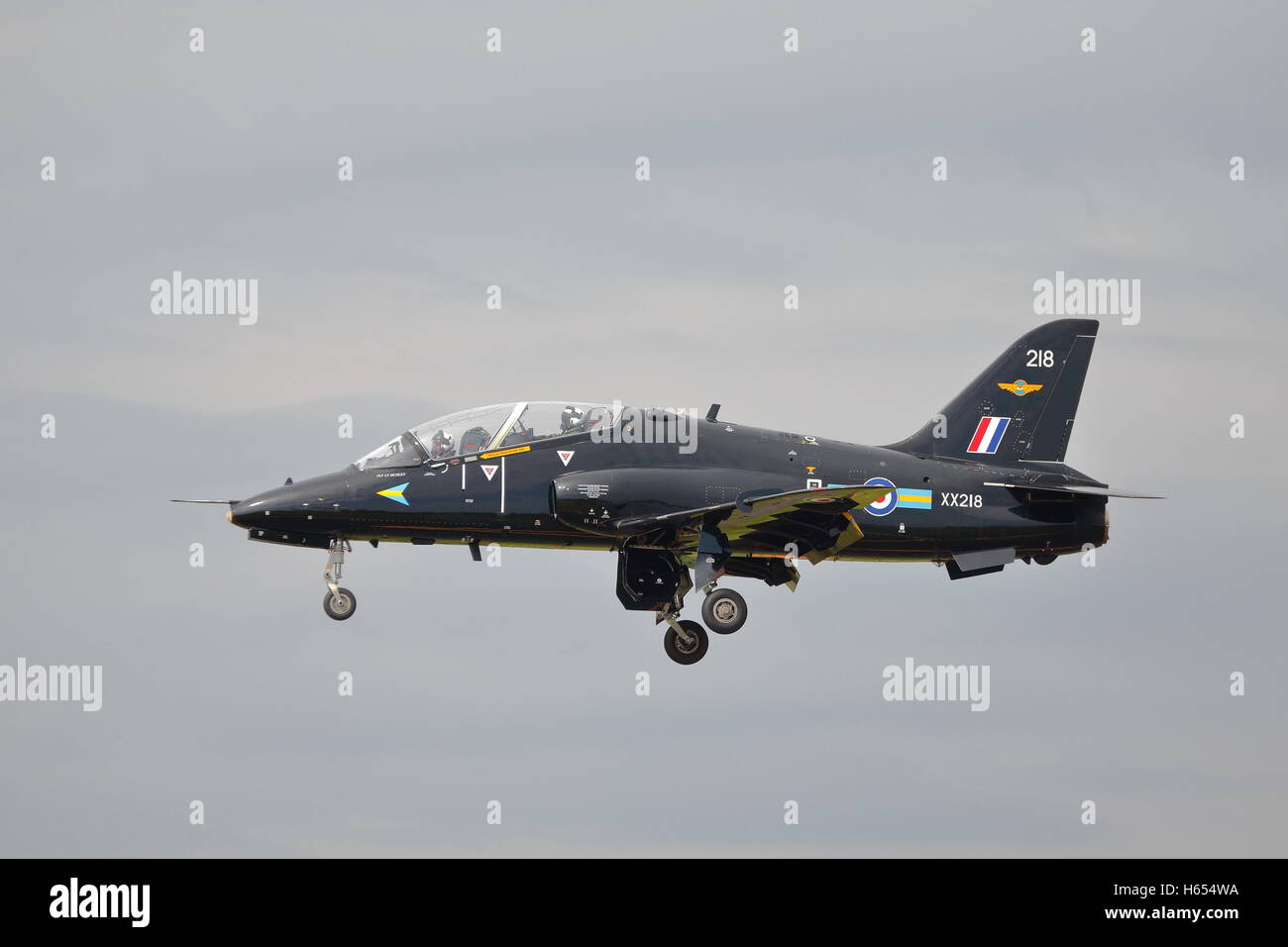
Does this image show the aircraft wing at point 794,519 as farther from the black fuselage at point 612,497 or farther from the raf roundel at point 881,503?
the raf roundel at point 881,503

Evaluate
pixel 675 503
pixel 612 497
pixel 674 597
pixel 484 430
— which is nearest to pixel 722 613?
pixel 674 597

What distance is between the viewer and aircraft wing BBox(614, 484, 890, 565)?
135ft

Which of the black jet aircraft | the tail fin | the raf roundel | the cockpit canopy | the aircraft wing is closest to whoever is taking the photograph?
the aircraft wing

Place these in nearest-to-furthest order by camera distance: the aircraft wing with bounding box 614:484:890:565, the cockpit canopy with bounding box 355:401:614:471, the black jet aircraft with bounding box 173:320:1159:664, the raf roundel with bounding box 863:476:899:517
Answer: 1. the aircraft wing with bounding box 614:484:890:565
2. the black jet aircraft with bounding box 173:320:1159:664
3. the cockpit canopy with bounding box 355:401:614:471
4. the raf roundel with bounding box 863:476:899:517

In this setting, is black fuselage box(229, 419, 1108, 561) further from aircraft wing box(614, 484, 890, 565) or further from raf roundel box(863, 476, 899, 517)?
aircraft wing box(614, 484, 890, 565)

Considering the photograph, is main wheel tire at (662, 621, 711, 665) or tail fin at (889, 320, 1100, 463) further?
tail fin at (889, 320, 1100, 463)

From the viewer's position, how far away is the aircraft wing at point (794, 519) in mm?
41219

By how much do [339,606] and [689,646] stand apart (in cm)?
743

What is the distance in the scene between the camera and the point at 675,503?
42281mm

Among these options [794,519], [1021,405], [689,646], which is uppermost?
[1021,405]

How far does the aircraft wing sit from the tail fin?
369cm

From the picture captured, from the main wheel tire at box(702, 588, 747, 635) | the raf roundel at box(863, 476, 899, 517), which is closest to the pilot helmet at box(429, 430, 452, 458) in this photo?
the main wheel tire at box(702, 588, 747, 635)

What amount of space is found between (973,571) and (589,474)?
A: 896 cm

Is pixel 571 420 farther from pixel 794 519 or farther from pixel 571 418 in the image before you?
pixel 794 519
